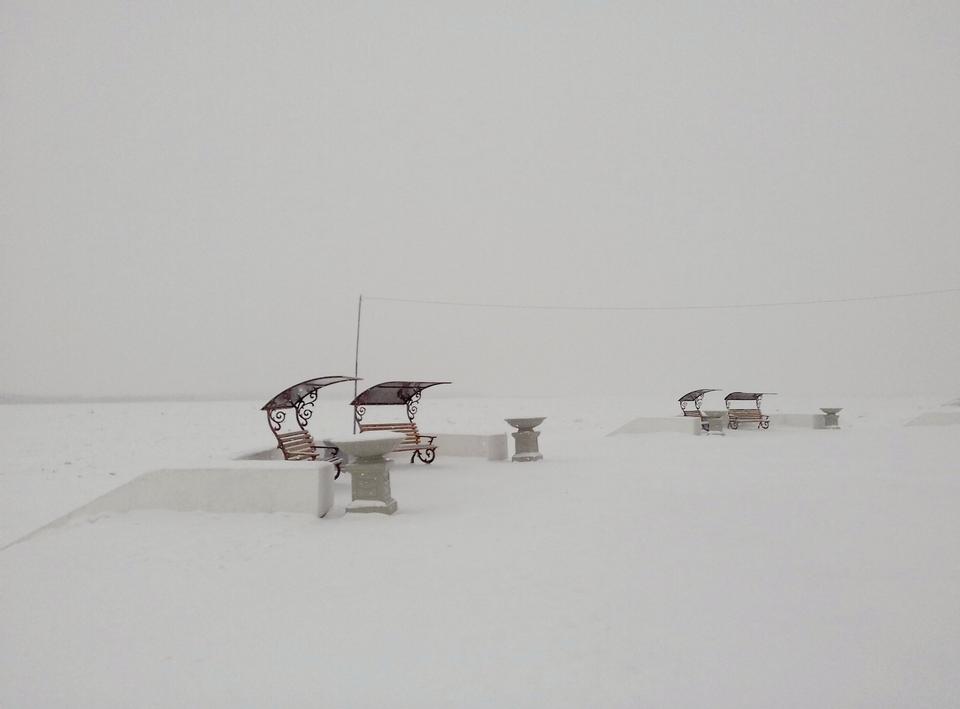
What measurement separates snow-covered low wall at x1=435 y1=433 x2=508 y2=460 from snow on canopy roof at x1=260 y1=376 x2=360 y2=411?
3.42 metres

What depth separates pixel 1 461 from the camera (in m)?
20.8

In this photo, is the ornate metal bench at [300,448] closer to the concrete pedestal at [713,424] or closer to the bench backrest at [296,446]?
the bench backrest at [296,446]

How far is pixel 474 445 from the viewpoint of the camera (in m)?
13.6

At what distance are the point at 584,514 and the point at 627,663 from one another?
12.7 feet

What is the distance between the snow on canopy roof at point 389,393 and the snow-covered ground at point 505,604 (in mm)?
4586

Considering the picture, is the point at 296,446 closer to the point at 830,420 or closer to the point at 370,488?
the point at 370,488

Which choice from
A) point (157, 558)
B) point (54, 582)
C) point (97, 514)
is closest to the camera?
point (54, 582)

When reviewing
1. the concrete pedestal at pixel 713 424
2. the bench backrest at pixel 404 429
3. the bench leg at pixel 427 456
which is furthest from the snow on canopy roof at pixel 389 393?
the concrete pedestal at pixel 713 424

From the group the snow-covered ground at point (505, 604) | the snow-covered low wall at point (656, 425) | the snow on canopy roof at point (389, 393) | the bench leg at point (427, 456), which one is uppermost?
the snow on canopy roof at point (389, 393)

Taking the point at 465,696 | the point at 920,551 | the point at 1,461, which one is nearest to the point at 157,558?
the point at 465,696

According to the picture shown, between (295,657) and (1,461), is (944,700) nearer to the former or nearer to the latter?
(295,657)

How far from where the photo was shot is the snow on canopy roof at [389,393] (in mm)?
13008

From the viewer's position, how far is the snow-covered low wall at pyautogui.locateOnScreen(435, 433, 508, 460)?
13.1 m

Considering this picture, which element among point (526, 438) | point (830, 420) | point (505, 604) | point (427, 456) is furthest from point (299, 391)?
point (830, 420)
